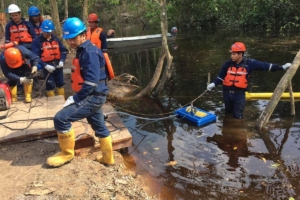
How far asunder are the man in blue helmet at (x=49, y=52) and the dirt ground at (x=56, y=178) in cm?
230

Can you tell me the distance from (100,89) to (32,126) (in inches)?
68.8

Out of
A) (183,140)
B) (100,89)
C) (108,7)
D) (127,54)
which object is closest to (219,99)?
(183,140)

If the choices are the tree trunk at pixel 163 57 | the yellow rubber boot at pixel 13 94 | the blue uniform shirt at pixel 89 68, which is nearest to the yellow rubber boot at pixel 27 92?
the yellow rubber boot at pixel 13 94

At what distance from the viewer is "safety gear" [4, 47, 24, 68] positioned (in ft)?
20.0

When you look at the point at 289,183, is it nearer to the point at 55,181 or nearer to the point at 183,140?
the point at 183,140

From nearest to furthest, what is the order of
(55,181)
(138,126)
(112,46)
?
1. (55,181)
2. (138,126)
3. (112,46)

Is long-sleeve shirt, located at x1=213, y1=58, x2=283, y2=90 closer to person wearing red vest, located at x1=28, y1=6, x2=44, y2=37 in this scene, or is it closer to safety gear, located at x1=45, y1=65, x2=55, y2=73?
safety gear, located at x1=45, y1=65, x2=55, y2=73

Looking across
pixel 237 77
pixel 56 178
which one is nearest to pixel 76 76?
pixel 56 178

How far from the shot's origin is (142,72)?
11.7 metres

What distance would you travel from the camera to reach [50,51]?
648cm

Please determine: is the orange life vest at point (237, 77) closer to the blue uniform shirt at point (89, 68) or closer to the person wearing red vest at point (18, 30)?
the blue uniform shirt at point (89, 68)

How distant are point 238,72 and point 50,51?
13.4 ft

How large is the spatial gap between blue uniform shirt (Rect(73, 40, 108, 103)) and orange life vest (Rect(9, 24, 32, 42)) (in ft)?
13.9

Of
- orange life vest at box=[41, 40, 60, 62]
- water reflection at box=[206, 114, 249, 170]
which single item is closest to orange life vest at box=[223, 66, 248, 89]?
water reflection at box=[206, 114, 249, 170]
